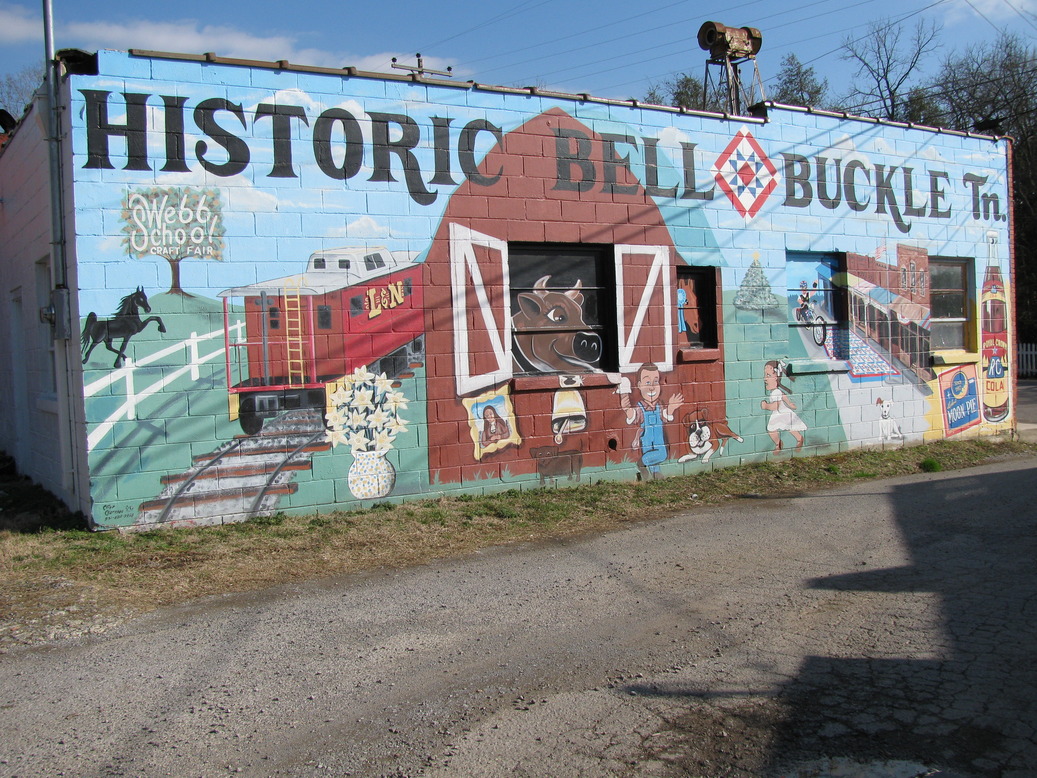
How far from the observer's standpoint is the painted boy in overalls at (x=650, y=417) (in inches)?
399

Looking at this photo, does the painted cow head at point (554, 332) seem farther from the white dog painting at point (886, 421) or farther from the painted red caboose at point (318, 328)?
the white dog painting at point (886, 421)

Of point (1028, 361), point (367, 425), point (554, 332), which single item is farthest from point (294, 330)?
point (1028, 361)

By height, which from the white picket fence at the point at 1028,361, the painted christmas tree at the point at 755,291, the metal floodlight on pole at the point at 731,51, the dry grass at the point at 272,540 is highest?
the metal floodlight on pole at the point at 731,51

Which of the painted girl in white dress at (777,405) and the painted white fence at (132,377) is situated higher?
the painted white fence at (132,377)

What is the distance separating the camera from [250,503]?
8.07 m

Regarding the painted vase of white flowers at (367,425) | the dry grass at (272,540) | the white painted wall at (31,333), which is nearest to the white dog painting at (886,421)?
the dry grass at (272,540)

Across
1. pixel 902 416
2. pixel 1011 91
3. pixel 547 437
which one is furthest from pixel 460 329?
pixel 1011 91

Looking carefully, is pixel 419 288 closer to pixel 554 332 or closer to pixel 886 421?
pixel 554 332

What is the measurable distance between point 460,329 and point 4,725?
5.79 meters

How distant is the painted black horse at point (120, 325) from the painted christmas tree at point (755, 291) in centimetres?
700

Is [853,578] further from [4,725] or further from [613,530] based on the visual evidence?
A: [4,725]

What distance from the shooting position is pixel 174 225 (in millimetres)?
7750

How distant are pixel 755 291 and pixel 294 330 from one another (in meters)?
6.05

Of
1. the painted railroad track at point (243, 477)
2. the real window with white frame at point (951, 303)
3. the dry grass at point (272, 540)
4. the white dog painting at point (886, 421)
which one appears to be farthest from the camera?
the real window with white frame at point (951, 303)
